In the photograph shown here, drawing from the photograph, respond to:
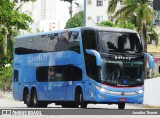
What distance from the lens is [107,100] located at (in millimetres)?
28297

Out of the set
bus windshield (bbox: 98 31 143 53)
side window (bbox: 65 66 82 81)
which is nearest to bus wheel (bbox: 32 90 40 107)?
side window (bbox: 65 66 82 81)

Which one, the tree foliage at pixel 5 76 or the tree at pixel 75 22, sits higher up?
the tree at pixel 75 22

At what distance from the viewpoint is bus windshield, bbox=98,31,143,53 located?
94.2ft

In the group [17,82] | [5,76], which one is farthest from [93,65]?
[5,76]

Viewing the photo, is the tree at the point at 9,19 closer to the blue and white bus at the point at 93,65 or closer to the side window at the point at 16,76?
the side window at the point at 16,76

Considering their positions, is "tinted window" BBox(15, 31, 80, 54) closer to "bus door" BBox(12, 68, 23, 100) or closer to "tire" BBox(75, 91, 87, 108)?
"bus door" BBox(12, 68, 23, 100)

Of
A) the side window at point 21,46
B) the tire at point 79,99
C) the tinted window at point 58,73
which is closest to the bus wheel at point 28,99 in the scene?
the tinted window at point 58,73

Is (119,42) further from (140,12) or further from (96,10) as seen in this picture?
(96,10)

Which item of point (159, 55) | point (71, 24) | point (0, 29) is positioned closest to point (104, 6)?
point (71, 24)

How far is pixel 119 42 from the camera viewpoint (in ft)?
94.7

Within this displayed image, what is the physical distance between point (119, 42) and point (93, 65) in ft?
4.84

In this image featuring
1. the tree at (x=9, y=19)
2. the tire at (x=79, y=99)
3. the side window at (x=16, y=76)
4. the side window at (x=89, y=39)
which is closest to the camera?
the side window at (x=89, y=39)

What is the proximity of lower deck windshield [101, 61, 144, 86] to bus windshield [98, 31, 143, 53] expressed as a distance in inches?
22.8

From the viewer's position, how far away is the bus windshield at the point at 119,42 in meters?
28.7
